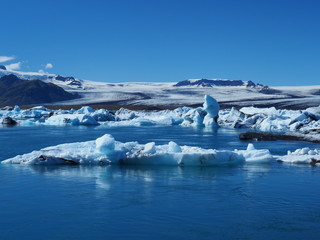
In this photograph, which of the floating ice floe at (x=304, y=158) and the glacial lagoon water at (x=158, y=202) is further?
the floating ice floe at (x=304, y=158)

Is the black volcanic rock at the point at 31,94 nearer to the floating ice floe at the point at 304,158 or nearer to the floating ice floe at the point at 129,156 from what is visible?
the floating ice floe at the point at 129,156

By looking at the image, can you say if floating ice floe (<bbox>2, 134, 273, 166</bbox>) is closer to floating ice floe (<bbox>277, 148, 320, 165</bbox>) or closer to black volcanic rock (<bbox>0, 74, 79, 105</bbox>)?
floating ice floe (<bbox>277, 148, 320, 165</bbox>)

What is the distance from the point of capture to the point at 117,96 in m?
130

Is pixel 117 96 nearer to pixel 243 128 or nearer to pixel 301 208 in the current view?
pixel 243 128

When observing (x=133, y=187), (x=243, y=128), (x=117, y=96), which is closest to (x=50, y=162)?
(x=133, y=187)

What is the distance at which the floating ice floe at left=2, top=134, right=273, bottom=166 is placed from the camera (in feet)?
42.0

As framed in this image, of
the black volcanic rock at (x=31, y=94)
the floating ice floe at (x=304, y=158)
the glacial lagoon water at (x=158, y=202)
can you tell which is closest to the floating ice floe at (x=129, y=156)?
the glacial lagoon water at (x=158, y=202)

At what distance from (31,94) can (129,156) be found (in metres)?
127

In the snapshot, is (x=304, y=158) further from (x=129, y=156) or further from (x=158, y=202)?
(x=158, y=202)

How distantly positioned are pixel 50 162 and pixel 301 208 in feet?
26.1

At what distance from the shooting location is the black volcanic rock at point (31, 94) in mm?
130375

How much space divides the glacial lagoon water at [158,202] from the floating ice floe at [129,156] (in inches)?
15.6

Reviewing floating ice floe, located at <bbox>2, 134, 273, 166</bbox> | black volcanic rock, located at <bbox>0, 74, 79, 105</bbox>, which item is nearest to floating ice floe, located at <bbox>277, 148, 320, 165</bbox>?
floating ice floe, located at <bbox>2, 134, 273, 166</bbox>

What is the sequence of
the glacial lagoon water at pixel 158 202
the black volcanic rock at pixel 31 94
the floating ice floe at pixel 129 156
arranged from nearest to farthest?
the glacial lagoon water at pixel 158 202 → the floating ice floe at pixel 129 156 → the black volcanic rock at pixel 31 94
